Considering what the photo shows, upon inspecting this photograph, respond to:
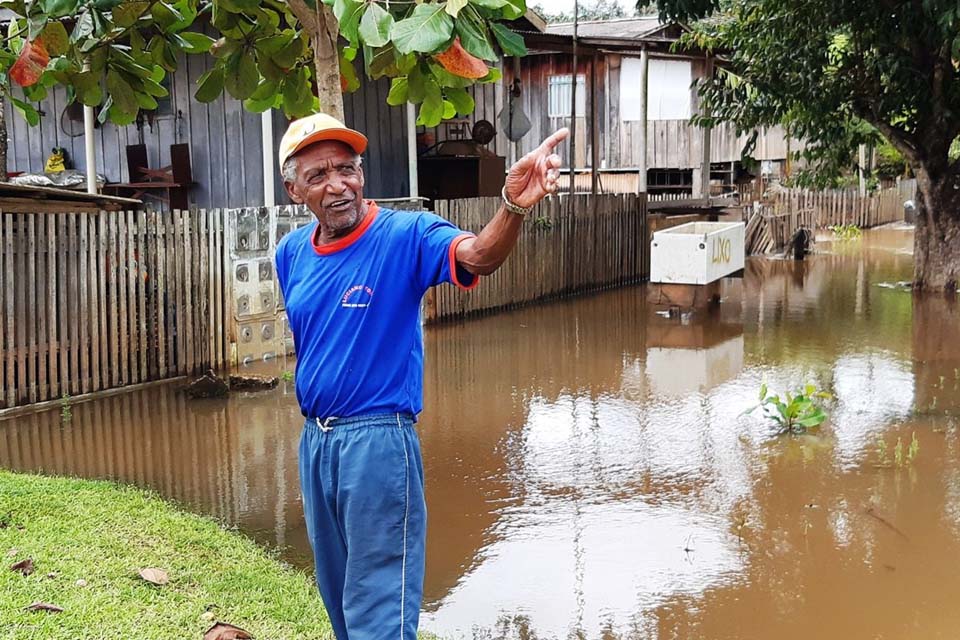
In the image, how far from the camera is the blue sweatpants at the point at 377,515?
2.98 metres

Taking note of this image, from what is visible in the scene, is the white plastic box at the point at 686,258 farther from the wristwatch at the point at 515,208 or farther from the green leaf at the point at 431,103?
the wristwatch at the point at 515,208

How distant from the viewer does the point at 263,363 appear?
35.5 ft

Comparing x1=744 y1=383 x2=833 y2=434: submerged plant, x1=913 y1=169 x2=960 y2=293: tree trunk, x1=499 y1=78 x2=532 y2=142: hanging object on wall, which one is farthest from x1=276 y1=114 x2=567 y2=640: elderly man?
x1=913 y1=169 x2=960 y2=293: tree trunk

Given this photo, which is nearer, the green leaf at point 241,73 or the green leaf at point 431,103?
the green leaf at point 431,103

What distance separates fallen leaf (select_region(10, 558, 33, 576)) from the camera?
15.0ft

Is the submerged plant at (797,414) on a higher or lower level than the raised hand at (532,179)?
lower

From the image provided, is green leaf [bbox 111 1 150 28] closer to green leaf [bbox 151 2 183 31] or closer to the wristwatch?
green leaf [bbox 151 2 183 31]

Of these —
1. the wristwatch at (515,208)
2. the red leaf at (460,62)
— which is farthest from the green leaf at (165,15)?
Result: the wristwatch at (515,208)

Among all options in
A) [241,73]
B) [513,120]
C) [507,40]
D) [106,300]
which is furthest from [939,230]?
[507,40]

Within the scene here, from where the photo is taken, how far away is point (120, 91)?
441cm

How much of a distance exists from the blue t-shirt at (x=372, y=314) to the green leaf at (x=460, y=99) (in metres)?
1.22

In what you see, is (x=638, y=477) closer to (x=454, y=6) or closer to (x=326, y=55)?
(x=326, y=55)

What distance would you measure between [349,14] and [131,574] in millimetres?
2938

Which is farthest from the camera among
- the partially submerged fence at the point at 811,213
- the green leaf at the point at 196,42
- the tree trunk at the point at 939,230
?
the partially submerged fence at the point at 811,213
